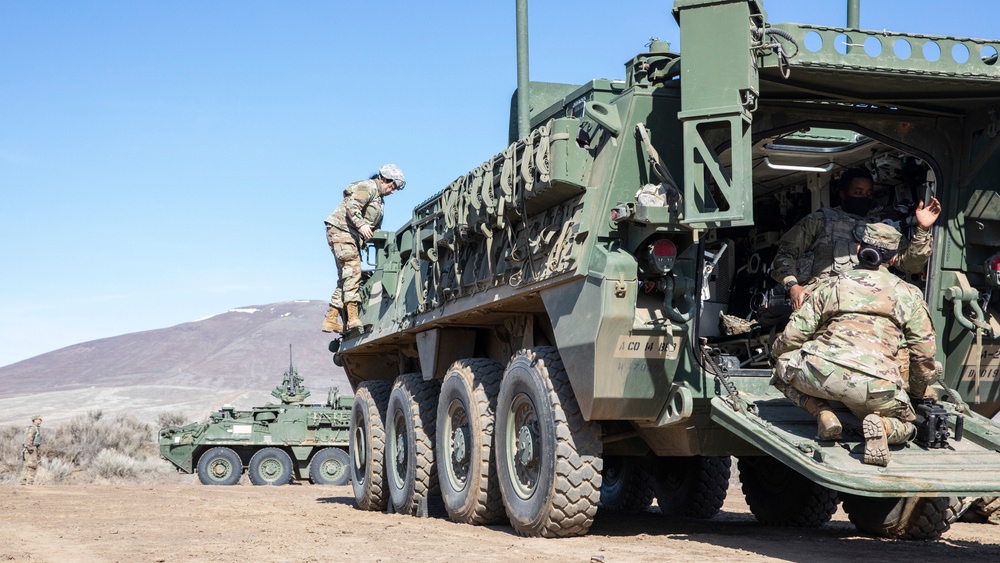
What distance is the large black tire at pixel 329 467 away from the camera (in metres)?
26.0

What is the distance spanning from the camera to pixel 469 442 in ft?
31.2

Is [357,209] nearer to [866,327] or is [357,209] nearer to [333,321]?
[333,321]

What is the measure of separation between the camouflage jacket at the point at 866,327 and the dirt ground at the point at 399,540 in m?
1.04

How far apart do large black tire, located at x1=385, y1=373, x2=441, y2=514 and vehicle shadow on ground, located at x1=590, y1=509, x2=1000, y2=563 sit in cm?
152

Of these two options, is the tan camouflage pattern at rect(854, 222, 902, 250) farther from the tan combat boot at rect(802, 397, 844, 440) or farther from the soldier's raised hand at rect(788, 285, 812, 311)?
the tan combat boot at rect(802, 397, 844, 440)

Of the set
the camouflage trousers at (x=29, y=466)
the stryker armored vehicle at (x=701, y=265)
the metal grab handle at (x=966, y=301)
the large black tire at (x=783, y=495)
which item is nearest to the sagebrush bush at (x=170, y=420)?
the camouflage trousers at (x=29, y=466)

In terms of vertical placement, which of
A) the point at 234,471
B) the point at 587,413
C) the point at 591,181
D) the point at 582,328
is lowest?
the point at 234,471

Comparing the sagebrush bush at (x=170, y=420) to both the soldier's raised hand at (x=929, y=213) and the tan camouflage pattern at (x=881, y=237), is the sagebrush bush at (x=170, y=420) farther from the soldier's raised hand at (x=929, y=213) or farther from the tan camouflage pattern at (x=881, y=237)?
the tan camouflage pattern at (x=881, y=237)

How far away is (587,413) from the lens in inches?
291

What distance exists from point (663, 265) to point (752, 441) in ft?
3.66

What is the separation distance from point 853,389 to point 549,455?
78.4 inches

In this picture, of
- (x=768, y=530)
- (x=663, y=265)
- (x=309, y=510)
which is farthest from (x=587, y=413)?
(x=309, y=510)

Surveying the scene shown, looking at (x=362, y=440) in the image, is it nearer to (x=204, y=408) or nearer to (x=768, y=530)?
(x=768, y=530)

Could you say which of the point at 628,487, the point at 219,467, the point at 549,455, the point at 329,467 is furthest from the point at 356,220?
the point at 219,467
